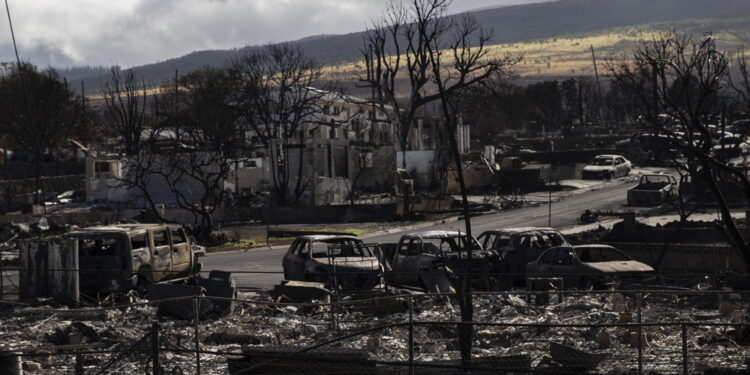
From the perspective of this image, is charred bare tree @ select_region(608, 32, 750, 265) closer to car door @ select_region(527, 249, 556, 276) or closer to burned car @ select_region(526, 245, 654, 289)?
Result: burned car @ select_region(526, 245, 654, 289)

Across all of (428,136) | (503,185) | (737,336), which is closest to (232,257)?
(737,336)

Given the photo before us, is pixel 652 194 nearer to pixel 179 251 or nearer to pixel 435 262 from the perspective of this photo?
pixel 435 262

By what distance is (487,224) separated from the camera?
41062mm

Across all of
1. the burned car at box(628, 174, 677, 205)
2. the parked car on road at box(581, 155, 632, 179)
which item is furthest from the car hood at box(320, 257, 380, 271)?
the parked car on road at box(581, 155, 632, 179)

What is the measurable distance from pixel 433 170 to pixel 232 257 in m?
31.1

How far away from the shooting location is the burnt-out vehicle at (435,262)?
2139cm

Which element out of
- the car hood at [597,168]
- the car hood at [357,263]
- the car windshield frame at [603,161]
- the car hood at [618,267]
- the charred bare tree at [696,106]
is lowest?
the car hood at [597,168]

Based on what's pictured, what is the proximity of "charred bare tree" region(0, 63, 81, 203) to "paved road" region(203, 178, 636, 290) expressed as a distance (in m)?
42.0

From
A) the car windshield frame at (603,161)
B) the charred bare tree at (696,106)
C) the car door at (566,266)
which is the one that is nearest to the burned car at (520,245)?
the car door at (566,266)

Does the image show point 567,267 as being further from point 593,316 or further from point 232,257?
point 232,257

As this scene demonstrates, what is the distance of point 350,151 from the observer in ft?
188

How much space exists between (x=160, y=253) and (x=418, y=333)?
855cm

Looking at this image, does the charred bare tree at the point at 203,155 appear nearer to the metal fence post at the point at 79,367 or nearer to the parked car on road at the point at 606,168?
the parked car on road at the point at 606,168

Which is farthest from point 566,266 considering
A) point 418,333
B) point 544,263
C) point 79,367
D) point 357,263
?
point 79,367
